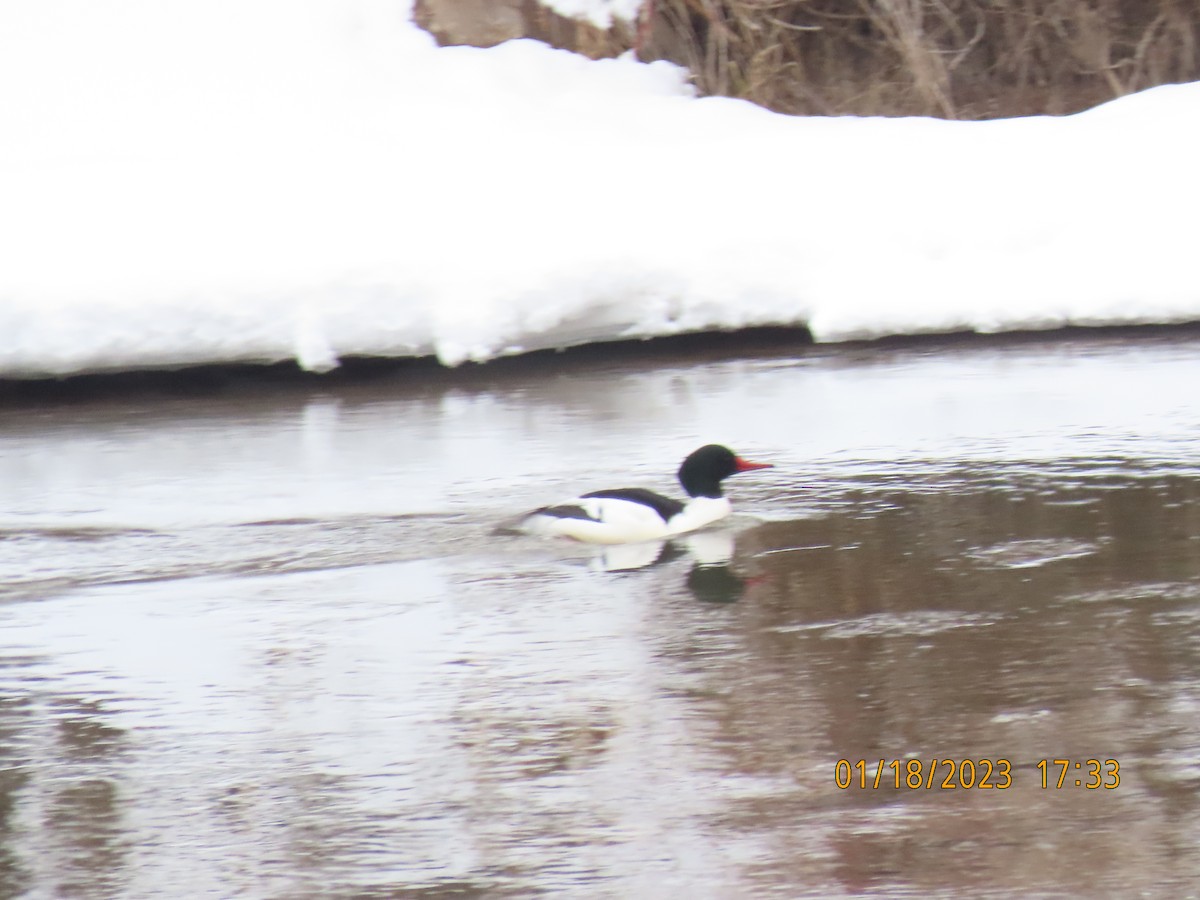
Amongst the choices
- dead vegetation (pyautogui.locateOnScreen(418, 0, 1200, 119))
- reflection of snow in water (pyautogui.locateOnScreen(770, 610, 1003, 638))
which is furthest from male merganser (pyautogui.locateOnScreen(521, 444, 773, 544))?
dead vegetation (pyautogui.locateOnScreen(418, 0, 1200, 119))

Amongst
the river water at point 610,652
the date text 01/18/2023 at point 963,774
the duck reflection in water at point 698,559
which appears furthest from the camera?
the duck reflection in water at point 698,559

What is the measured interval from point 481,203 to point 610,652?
611 centimetres

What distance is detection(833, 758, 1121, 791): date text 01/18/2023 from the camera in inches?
168

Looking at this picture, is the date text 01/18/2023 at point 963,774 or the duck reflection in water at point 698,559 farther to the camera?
the duck reflection in water at point 698,559

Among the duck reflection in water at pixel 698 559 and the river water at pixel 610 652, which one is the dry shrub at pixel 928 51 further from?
the duck reflection in water at pixel 698 559

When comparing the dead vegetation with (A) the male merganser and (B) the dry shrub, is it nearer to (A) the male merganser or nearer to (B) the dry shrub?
(B) the dry shrub

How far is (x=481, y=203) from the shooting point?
1116 centimetres

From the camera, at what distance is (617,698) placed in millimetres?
5035

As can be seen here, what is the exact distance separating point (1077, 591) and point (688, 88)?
8.65m

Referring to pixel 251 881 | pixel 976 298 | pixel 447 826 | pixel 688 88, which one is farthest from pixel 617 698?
pixel 688 88

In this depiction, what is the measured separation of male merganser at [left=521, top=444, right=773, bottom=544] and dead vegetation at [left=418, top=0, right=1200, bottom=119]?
7.27 m

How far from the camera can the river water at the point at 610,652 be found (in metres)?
4.06

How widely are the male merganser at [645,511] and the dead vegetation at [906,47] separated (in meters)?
7.27

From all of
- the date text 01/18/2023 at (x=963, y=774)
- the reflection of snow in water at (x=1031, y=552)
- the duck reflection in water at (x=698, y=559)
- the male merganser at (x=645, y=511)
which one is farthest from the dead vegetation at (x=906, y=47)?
the date text 01/18/2023 at (x=963, y=774)
